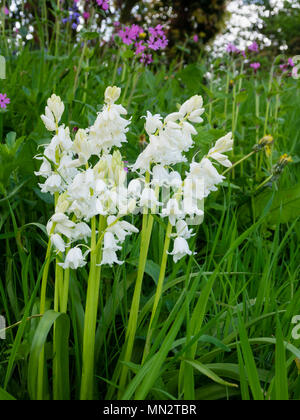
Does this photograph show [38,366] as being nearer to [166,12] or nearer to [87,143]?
[87,143]

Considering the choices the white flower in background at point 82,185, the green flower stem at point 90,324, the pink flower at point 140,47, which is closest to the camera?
the white flower in background at point 82,185

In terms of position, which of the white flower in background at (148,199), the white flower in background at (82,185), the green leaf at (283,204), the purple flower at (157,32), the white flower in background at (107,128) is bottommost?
the white flower in background at (148,199)

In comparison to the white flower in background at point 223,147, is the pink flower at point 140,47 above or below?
above

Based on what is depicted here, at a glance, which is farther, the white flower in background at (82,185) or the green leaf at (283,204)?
the green leaf at (283,204)

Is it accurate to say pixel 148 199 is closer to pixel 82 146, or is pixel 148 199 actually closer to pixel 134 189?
pixel 134 189

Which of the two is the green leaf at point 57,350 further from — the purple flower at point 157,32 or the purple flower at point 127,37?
the purple flower at point 157,32

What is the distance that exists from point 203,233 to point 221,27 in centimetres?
627

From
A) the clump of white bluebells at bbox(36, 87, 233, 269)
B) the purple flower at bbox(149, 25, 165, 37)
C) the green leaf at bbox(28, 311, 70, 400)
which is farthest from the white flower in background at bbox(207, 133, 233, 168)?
the purple flower at bbox(149, 25, 165, 37)

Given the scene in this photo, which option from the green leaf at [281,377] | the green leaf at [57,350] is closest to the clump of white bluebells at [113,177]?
the green leaf at [57,350]

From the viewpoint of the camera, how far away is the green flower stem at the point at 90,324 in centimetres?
94

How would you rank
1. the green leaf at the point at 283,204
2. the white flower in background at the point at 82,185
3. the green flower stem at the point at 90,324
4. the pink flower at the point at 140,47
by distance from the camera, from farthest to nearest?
the pink flower at the point at 140,47
the green leaf at the point at 283,204
the green flower stem at the point at 90,324
the white flower in background at the point at 82,185

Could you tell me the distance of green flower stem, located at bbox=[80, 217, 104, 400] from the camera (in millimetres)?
937

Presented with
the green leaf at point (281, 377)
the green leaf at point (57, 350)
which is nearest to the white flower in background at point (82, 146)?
the green leaf at point (57, 350)

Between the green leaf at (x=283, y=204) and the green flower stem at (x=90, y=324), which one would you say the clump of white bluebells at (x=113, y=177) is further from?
the green leaf at (x=283, y=204)
